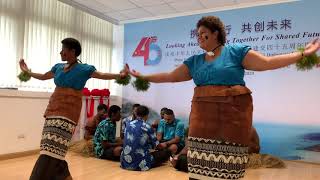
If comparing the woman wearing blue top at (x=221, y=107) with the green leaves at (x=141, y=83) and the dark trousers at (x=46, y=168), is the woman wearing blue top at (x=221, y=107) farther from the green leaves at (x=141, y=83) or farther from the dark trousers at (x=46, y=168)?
the dark trousers at (x=46, y=168)

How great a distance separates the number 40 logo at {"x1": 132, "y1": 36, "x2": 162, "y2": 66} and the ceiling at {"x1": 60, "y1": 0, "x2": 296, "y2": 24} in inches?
20.6

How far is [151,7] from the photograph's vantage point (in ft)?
21.6

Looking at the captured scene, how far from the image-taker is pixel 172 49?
6961 millimetres

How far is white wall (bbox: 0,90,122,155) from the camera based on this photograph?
16.1 feet

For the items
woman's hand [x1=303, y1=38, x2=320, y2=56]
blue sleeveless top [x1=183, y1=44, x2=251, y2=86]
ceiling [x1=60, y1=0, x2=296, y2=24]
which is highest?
ceiling [x1=60, y1=0, x2=296, y2=24]

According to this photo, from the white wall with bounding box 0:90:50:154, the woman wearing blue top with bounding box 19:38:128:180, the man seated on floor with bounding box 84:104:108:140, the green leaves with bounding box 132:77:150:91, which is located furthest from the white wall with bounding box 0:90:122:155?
the green leaves with bounding box 132:77:150:91

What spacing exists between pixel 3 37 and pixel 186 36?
352cm

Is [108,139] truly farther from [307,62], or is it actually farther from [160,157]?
[307,62]

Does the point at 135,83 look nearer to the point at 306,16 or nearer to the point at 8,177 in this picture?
the point at 8,177

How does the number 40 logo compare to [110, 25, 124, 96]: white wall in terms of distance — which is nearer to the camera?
the number 40 logo

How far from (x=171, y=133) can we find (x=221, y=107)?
3.75 meters

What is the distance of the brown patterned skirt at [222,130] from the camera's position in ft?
5.61

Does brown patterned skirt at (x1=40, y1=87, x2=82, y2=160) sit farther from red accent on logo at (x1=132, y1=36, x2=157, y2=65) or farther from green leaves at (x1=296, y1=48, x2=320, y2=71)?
red accent on logo at (x1=132, y1=36, x2=157, y2=65)

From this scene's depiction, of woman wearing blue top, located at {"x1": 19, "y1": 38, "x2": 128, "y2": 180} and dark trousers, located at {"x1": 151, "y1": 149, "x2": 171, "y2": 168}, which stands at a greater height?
woman wearing blue top, located at {"x1": 19, "y1": 38, "x2": 128, "y2": 180}
